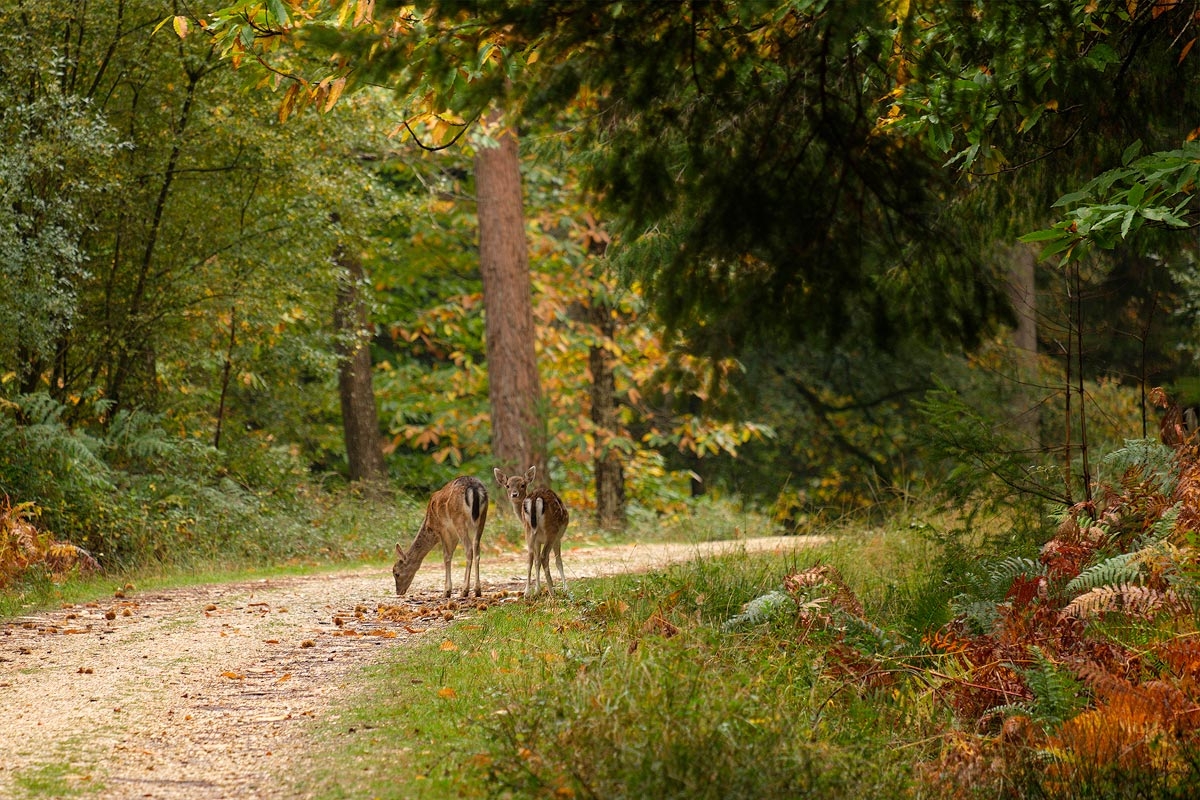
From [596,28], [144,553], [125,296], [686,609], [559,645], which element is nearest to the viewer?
[596,28]

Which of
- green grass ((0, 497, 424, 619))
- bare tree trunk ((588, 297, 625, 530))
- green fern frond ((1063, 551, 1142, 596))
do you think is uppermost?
bare tree trunk ((588, 297, 625, 530))

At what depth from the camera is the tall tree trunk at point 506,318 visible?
76.0ft

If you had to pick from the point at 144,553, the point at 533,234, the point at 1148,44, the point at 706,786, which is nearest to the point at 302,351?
the point at 144,553

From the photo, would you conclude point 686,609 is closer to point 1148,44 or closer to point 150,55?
point 1148,44

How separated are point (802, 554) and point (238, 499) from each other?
8418 millimetres

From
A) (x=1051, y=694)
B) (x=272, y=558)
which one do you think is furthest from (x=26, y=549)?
(x=1051, y=694)

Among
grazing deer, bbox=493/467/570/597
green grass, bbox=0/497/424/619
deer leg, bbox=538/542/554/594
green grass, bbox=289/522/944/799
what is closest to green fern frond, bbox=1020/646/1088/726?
green grass, bbox=289/522/944/799

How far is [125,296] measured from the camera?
17312 millimetres

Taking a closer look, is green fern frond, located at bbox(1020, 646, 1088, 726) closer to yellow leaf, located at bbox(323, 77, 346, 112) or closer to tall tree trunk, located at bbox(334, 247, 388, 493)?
yellow leaf, located at bbox(323, 77, 346, 112)

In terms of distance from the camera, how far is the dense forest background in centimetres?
788

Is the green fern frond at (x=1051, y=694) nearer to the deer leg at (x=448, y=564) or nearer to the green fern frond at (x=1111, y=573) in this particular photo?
the green fern frond at (x=1111, y=573)

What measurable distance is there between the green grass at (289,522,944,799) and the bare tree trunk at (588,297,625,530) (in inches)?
556

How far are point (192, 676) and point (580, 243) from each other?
774 inches

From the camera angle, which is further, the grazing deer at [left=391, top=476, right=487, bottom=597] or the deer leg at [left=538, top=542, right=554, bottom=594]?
the grazing deer at [left=391, top=476, right=487, bottom=597]
